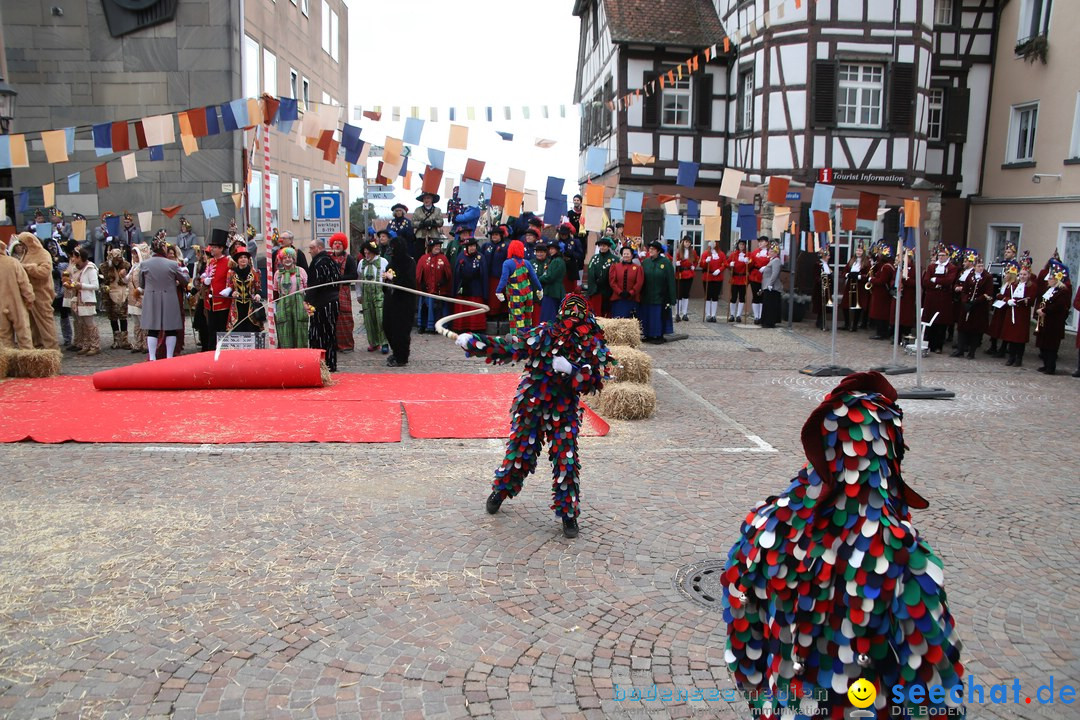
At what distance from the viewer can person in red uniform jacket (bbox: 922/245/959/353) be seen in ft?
51.6

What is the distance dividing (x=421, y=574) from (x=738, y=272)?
16.0 m

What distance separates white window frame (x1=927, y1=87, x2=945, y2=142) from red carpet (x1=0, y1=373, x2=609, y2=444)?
19.0 metres

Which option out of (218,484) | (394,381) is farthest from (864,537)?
(394,381)

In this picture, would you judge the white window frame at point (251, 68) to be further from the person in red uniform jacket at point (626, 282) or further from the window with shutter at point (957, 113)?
the window with shutter at point (957, 113)

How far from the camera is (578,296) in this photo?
19.9 feet

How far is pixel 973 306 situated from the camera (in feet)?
50.0

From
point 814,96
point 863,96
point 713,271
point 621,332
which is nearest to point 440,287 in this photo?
point 621,332

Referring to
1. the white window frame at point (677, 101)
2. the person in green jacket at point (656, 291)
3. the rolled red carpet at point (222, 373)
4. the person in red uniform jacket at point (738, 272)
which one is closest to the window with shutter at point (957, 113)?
the white window frame at point (677, 101)

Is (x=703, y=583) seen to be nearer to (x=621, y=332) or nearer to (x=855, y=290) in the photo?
(x=621, y=332)

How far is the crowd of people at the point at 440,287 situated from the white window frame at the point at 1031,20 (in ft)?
27.3

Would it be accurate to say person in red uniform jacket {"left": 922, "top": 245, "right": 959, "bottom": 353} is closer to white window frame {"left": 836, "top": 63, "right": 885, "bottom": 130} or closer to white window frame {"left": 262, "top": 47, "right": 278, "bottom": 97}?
white window frame {"left": 836, "top": 63, "right": 885, "bottom": 130}

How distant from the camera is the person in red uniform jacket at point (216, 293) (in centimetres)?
1246

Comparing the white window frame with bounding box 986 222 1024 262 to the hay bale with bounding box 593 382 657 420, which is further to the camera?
the white window frame with bounding box 986 222 1024 262

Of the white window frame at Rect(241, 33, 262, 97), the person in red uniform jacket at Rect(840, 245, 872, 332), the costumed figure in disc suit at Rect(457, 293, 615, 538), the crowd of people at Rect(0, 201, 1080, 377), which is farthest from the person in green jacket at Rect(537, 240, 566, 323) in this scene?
the white window frame at Rect(241, 33, 262, 97)
